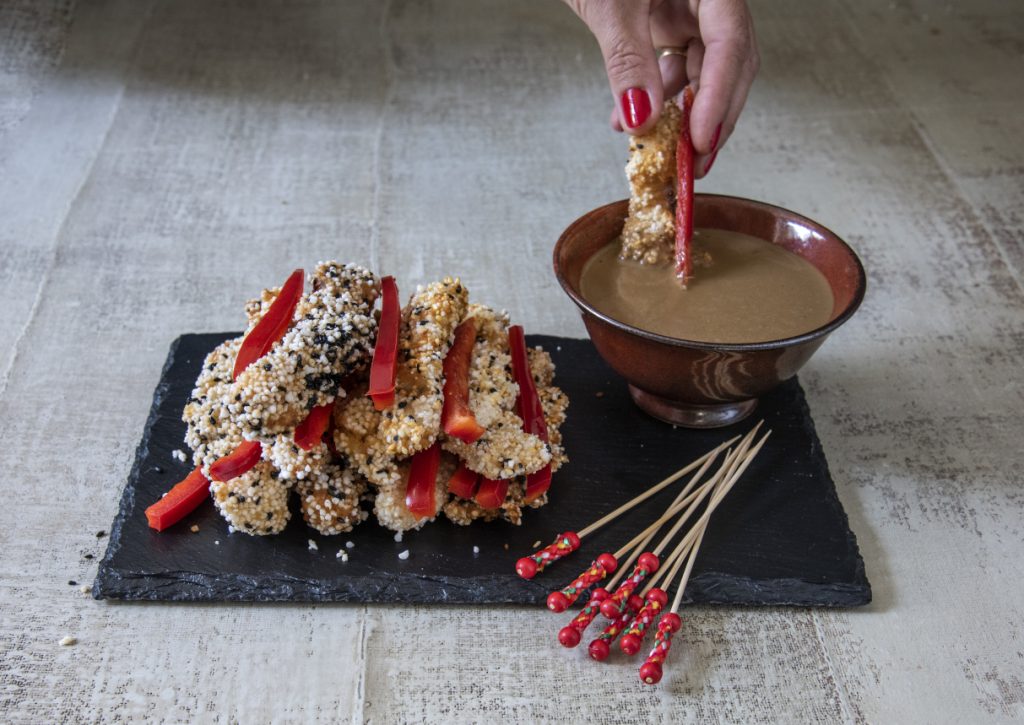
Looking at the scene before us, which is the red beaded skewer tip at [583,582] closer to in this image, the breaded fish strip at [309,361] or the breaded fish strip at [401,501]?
the breaded fish strip at [401,501]

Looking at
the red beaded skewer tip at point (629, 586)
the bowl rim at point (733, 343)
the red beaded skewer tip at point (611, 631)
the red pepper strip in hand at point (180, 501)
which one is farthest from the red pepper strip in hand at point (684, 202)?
the red pepper strip in hand at point (180, 501)

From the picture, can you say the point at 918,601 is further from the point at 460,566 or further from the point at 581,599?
the point at 460,566


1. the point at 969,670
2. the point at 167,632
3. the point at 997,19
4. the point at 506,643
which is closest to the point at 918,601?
the point at 969,670

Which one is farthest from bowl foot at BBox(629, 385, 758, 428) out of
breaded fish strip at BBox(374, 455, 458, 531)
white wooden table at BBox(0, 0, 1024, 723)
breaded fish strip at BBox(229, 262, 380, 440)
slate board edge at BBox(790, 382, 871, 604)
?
breaded fish strip at BBox(229, 262, 380, 440)

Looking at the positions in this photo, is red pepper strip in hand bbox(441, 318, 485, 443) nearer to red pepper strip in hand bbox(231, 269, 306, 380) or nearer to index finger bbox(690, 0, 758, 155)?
red pepper strip in hand bbox(231, 269, 306, 380)

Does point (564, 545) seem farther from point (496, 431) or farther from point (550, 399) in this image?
point (550, 399)

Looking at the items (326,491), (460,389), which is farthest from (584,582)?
(326,491)
